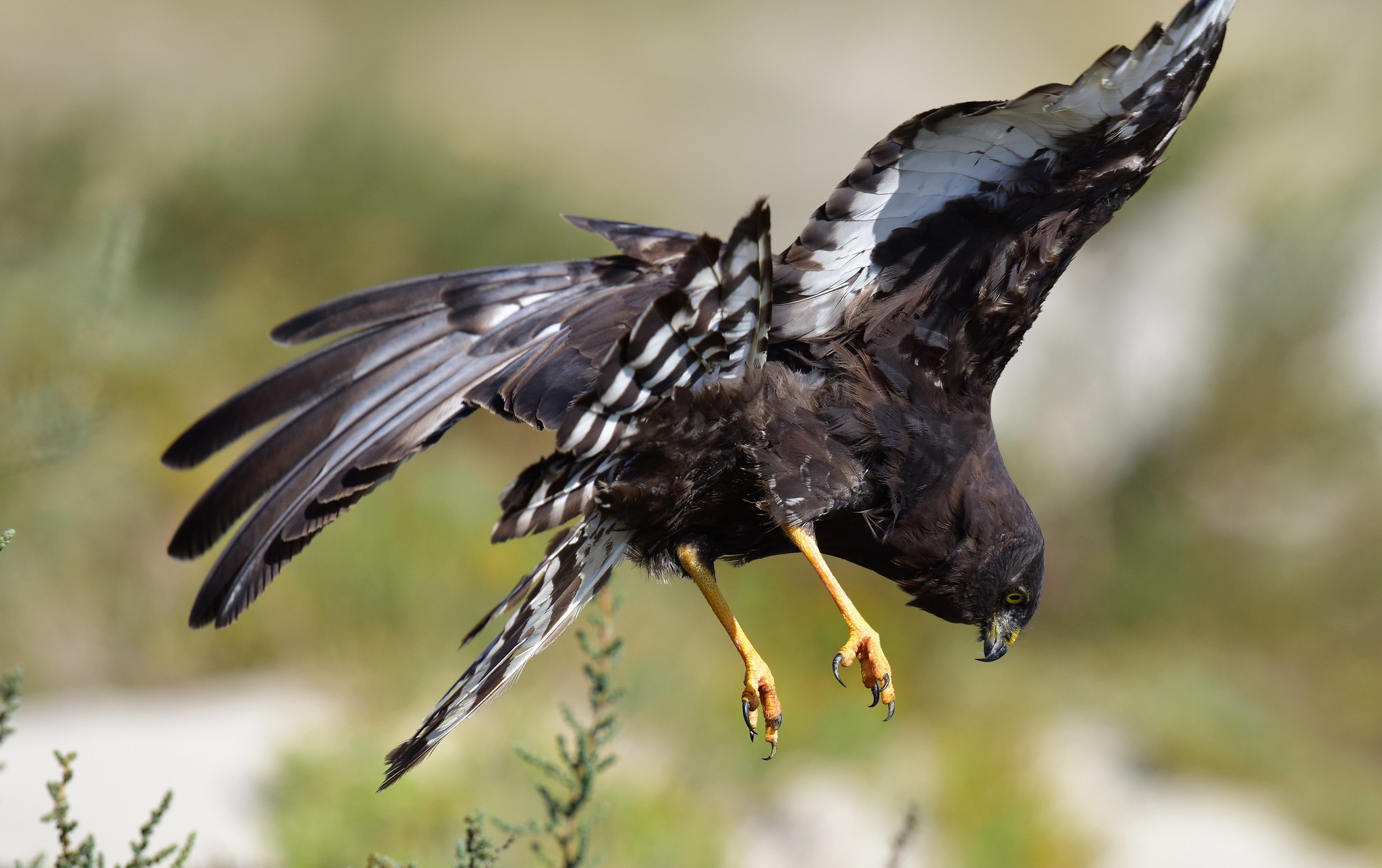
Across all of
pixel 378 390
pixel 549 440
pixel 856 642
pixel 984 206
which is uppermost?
pixel 549 440

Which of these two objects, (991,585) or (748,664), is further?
(991,585)

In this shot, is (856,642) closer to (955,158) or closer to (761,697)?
(761,697)

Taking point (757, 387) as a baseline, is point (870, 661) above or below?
below

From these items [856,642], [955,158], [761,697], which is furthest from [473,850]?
[955,158]

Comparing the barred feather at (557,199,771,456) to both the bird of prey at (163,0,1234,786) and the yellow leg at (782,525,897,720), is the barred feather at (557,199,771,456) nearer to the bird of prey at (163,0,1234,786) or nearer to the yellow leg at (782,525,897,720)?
→ the bird of prey at (163,0,1234,786)

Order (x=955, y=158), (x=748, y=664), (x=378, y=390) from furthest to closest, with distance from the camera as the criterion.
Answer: (x=748, y=664) < (x=378, y=390) < (x=955, y=158)

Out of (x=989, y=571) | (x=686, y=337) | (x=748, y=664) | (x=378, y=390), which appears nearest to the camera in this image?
(x=686, y=337)
